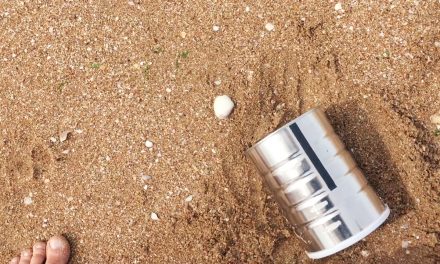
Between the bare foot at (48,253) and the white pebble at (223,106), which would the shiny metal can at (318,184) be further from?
the bare foot at (48,253)

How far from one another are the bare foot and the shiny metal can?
85 cm

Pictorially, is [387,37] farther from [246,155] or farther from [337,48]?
[246,155]

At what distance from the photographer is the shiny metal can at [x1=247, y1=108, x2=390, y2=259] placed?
1715 mm

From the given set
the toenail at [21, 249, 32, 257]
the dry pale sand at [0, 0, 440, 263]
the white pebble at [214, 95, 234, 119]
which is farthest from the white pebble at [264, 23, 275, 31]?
the toenail at [21, 249, 32, 257]

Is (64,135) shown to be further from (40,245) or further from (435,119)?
(435,119)

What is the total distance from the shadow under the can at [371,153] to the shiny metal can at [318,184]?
175mm

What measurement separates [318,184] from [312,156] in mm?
96

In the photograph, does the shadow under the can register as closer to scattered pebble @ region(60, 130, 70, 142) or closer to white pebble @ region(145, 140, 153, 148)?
white pebble @ region(145, 140, 153, 148)

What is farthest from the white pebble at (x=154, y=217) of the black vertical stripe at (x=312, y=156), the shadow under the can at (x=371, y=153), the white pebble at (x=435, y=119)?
the white pebble at (x=435, y=119)

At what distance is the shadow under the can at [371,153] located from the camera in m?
1.94

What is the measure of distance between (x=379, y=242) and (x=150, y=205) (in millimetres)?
896

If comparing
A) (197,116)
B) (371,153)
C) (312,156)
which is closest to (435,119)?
(371,153)

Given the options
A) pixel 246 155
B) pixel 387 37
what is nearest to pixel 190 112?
pixel 246 155

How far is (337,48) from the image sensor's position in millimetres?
2016
